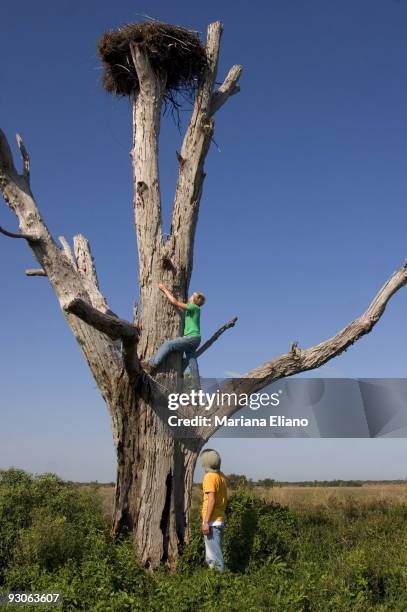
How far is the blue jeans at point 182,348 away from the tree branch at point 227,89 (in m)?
3.97

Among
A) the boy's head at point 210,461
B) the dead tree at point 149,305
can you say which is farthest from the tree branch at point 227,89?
the boy's head at point 210,461

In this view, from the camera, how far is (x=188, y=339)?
28.1 ft

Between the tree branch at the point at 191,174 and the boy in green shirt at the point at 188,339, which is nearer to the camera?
the boy in green shirt at the point at 188,339

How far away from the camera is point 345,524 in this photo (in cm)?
1061

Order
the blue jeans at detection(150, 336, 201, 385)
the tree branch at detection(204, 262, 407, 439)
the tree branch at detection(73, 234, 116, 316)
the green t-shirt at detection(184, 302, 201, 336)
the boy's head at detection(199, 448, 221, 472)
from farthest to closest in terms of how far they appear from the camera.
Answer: the tree branch at detection(73, 234, 116, 316) → the tree branch at detection(204, 262, 407, 439) → the green t-shirt at detection(184, 302, 201, 336) → the blue jeans at detection(150, 336, 201, 385) → the boy's head at detection(199, 448, 221, 472)

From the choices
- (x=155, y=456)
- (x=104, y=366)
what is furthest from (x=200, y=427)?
(x=104, y=366)

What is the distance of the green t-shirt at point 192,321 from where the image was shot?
28.5 ft

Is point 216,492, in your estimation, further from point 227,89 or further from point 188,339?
point 227,89

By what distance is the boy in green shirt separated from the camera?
28.0ft

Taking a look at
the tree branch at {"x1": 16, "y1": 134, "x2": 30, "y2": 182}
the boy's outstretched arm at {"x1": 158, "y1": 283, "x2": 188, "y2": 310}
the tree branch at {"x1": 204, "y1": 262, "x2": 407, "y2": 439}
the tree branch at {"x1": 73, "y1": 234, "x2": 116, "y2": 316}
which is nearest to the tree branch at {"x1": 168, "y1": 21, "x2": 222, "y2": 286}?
the boy's outstretched arm at {"x1": 158, "y1": 283, "x2": 188, "y2": 310}

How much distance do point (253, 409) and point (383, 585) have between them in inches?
110

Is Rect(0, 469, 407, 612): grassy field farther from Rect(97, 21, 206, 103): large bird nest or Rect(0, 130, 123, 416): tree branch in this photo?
Rect(97, 21, 206, 103): large bird nest

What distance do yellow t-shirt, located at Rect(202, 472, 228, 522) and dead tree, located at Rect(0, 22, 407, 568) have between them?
38.0 inches

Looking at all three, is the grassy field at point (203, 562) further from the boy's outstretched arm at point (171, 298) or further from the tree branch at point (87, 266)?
the tree branch at point (87, 266)
